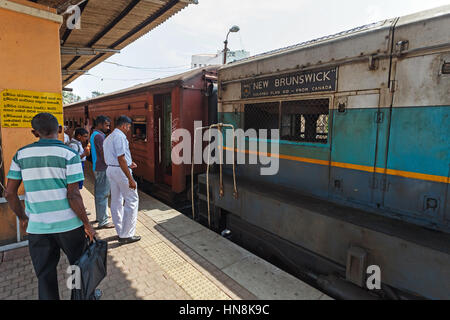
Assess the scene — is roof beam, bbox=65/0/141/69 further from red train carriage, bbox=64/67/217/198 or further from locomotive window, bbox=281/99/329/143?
locomotive window, bbox=281/99/329/143

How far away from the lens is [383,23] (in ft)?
10.0

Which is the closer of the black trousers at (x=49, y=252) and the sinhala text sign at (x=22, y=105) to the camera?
the black trousers at (x=49, y=252)

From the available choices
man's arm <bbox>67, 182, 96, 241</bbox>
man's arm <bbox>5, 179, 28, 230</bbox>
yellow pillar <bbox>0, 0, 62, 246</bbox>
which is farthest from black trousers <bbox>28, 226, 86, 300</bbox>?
yellow pillar <bbox>0, 0, 62, 246</bbox>

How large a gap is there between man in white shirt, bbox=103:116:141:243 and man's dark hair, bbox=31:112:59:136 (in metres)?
1.53

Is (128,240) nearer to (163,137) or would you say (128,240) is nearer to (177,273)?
(177,273)

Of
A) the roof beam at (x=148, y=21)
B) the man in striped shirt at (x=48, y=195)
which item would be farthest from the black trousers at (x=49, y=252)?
the roof beam at (x=148, y=21)

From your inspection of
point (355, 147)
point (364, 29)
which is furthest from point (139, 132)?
point (364, 29)

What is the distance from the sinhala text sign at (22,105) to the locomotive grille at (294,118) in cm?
325

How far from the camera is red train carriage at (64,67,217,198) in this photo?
607cm

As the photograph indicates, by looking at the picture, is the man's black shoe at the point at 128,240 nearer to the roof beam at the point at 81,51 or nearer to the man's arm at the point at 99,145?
the man's arm at the point at 99,145

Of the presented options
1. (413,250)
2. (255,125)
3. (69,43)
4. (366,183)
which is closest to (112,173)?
(255,125)

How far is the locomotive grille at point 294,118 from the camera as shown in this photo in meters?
3.88

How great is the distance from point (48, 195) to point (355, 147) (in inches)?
136

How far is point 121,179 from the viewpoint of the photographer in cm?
411
